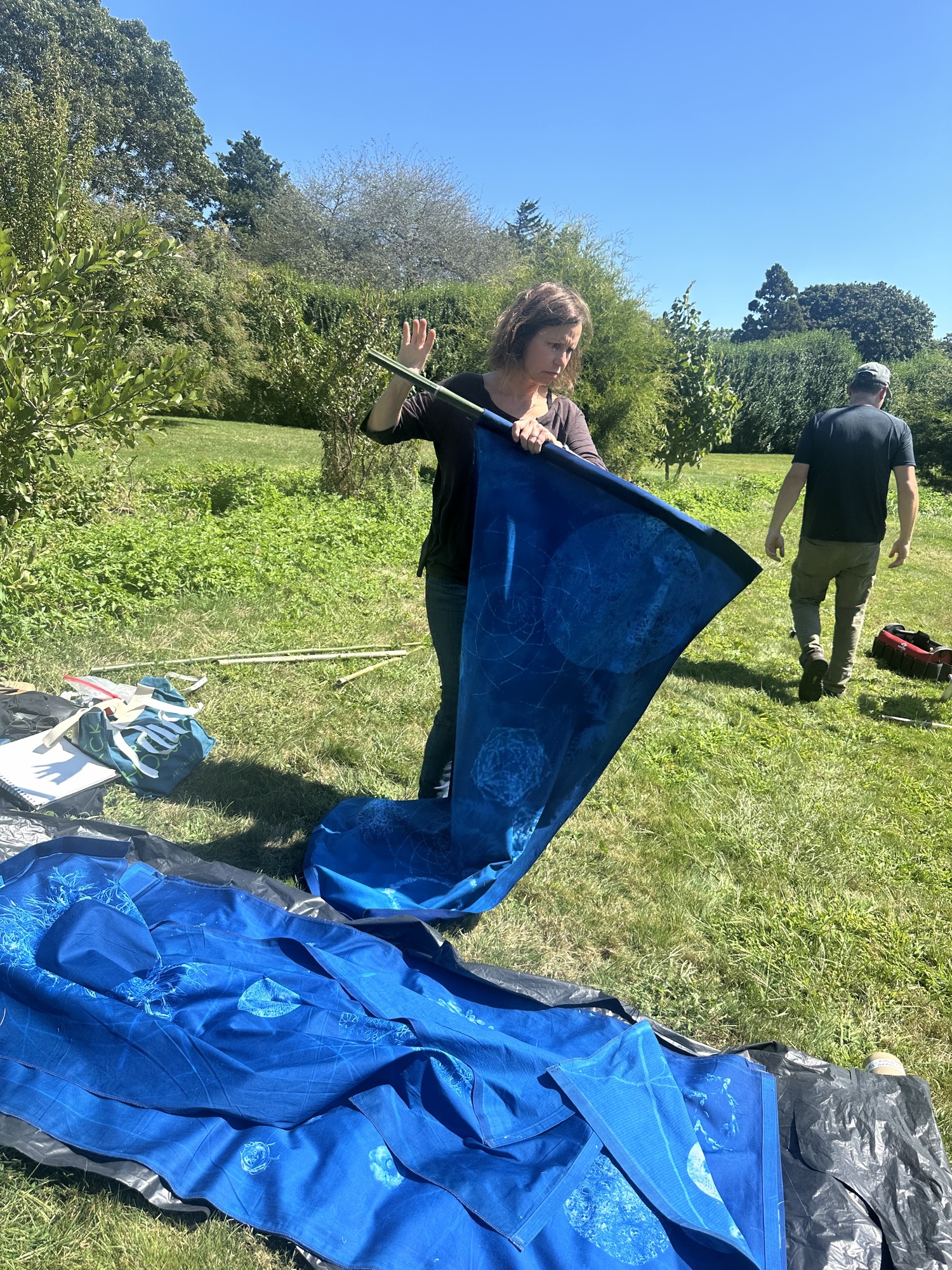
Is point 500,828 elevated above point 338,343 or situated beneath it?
situated beneath

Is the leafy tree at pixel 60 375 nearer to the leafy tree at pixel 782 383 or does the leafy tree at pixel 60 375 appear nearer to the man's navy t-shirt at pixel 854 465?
the man's navy t-shirt at pixel 854 465

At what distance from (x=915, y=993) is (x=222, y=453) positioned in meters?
13.5

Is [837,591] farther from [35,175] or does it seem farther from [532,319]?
[35,175]

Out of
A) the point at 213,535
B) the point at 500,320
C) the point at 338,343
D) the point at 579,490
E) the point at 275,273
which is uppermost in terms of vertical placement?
the point at 275,273

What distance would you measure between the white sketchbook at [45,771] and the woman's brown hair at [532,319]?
2497 millimetres

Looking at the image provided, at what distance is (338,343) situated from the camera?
401 inches

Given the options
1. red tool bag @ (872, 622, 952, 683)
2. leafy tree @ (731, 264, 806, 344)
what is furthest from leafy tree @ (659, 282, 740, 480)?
leafy tree @ (731, 264, 806, 344)

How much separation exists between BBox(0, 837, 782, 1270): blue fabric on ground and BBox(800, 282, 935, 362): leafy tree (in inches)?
2074

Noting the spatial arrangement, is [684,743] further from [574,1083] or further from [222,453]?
[222,453]

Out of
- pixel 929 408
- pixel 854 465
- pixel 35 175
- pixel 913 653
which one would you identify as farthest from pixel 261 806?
pixel 929 408

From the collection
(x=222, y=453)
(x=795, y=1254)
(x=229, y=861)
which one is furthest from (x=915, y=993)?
(x=222, y=453)

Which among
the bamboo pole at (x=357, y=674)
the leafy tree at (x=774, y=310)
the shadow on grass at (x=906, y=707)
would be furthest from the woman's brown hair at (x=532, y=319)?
the leafy tree at (x=774, y=310)

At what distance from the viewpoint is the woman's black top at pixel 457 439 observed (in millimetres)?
2771

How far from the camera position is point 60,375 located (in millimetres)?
4086
